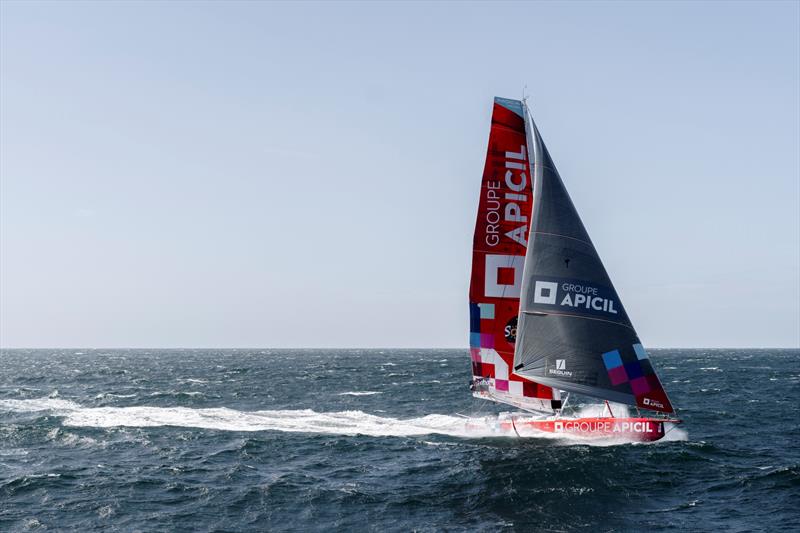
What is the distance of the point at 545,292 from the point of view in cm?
2725

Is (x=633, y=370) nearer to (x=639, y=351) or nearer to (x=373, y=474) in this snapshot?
(x=639, y=351)

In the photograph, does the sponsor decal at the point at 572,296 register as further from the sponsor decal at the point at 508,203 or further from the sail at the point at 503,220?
the sponsor decal at the point at 508,203

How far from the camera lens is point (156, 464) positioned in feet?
88.8

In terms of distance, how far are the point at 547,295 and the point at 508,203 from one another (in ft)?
15.2

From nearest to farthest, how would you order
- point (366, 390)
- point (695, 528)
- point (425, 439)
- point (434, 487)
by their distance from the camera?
1. point (695, 528)
2. point (434, 487)
3. point (425, 439)
4. point (366, 390)

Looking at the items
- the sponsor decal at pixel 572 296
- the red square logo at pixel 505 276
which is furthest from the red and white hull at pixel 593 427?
the red square logo at pixel 505 276

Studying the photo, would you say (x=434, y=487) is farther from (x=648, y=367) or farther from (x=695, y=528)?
(x=648, y=367)

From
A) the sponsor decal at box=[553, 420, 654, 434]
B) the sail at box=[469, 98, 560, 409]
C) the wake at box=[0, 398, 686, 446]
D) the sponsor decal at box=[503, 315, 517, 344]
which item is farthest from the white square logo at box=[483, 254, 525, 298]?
the wake at box=[0, 398, 686, 446]

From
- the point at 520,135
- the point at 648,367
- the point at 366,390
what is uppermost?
the point at 520,135

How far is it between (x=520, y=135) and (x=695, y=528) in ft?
56.4

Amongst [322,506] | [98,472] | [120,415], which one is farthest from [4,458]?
[322,506]

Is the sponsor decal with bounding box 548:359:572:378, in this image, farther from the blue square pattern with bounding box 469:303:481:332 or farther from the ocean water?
the blue square pattern with bounding box 469:303:481:332

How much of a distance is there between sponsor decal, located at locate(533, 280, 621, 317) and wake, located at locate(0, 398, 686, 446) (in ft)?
19.2

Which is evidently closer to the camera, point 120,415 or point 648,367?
point 648,367
